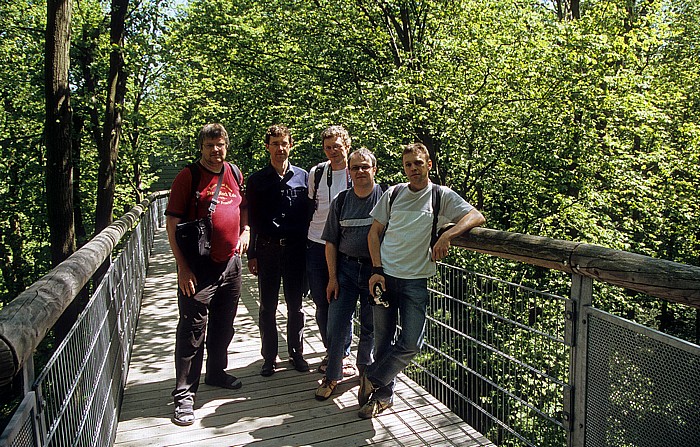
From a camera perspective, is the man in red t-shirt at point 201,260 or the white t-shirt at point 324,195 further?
the white t-shirt at point 324,195

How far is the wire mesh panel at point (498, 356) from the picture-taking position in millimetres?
2781

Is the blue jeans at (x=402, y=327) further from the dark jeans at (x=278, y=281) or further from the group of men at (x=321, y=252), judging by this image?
the dark jeans at (x=278, y=281)

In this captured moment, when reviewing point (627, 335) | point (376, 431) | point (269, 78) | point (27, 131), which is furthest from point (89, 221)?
point (627, 335)

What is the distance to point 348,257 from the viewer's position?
3.83 meters

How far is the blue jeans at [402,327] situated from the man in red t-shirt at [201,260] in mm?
1124

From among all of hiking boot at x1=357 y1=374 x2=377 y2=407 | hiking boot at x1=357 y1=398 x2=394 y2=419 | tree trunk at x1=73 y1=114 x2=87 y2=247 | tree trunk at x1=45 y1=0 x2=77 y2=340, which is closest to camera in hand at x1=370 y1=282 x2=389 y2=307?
hiking boot at x1=357 y1=374 x2=377 y2=407

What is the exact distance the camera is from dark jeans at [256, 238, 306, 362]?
4355mm


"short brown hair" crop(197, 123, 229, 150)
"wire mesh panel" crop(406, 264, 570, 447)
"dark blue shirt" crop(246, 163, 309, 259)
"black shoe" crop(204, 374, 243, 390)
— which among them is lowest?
"black shoe" crop(204, 374, 243, 390)

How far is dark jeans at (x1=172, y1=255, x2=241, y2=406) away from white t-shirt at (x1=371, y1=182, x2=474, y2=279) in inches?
49.1

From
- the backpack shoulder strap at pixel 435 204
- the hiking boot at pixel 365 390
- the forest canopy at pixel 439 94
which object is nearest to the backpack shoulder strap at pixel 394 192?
the backpack shoulder strap at pixel 435 204

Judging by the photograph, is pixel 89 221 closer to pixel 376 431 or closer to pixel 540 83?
pixel 540 83

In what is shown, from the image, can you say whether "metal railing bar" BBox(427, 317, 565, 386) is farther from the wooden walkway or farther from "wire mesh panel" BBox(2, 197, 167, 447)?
"wire mesh panel" BBox(2, 197, 167, 447)

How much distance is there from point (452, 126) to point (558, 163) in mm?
2106

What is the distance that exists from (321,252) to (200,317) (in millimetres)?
946
